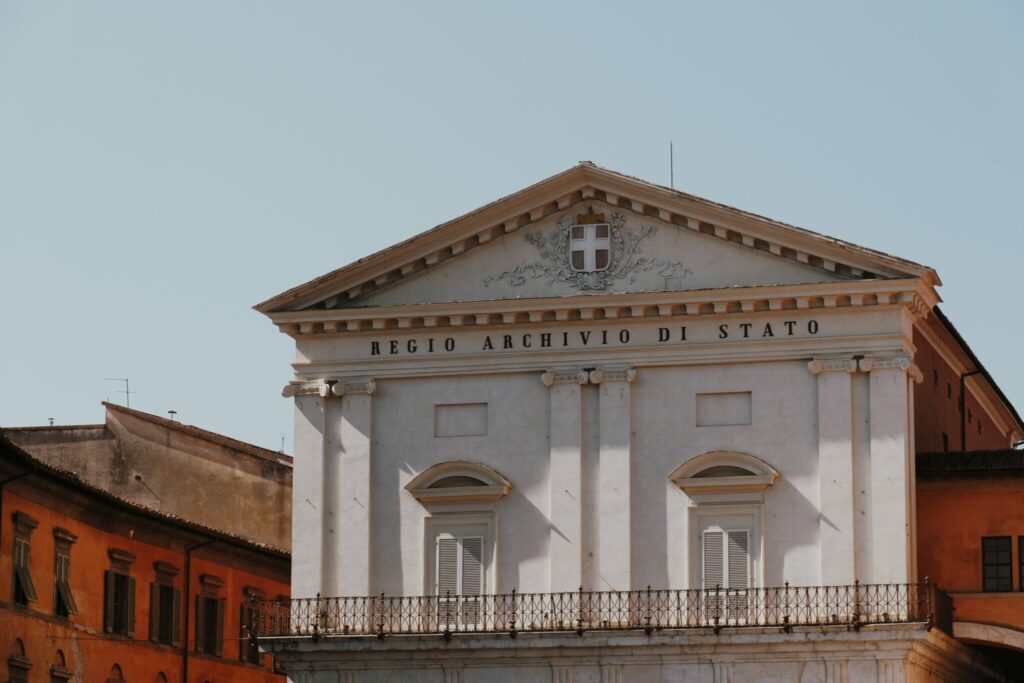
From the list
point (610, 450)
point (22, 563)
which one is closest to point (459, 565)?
point (610, 450)

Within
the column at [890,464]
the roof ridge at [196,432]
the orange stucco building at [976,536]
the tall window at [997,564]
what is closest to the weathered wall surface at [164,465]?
the roof ridge at [196,432]

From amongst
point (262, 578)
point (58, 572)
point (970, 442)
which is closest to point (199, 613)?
point (262, 578)

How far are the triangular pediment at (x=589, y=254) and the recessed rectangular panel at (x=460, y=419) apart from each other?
7.02 feet

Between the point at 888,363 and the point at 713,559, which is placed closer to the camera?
the point at 888,363

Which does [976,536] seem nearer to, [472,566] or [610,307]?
[610,307]

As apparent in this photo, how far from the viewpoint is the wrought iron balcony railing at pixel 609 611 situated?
41.6 metres

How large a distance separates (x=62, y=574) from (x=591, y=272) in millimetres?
13157

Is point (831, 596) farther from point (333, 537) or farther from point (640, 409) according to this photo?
point (333, 537)

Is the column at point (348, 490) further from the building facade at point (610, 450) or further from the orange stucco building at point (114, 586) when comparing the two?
the orange stucco building at point (114, 586)

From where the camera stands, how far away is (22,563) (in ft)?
150

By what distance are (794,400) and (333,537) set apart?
9596mm

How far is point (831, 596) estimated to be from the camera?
41938mm

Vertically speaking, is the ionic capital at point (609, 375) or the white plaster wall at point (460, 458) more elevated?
the ionic capital at point (609, 375)

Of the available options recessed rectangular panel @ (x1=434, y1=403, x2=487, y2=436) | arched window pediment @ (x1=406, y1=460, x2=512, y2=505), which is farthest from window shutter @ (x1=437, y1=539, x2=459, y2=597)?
recessed rectangular panel @ (x1=434, y1=403, x2=487, y2=436)
